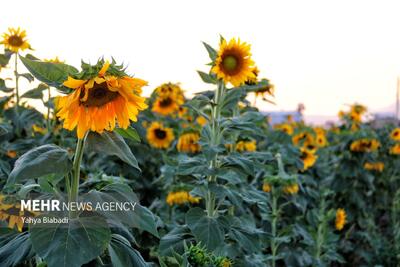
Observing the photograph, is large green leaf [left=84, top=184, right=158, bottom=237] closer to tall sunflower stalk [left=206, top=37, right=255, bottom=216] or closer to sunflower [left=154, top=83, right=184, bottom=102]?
tall sunflower stalk [left=206, top=37, right=255, bottom=216]

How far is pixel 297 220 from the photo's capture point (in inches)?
146

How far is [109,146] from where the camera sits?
136 cm

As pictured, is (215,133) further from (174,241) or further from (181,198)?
(181,198)

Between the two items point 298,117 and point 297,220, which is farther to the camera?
point 298,117

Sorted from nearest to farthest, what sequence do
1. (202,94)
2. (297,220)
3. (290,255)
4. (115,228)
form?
(115,228) → (202,94) → (290,255) → (297,220)

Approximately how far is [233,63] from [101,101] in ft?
4.16

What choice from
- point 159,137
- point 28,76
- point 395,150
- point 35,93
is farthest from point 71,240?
point 395,150

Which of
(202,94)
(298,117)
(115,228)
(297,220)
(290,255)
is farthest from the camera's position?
(298,117)

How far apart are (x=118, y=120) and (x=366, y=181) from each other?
3.83 meters

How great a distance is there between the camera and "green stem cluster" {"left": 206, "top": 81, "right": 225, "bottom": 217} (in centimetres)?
235

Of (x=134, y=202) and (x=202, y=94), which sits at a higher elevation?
(x=202, y=94)

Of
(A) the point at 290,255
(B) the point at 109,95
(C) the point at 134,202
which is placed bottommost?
(A) the point at 290,255

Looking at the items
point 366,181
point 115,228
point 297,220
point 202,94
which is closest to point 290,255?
point 297,220

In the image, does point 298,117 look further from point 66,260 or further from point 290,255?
point 66,260
